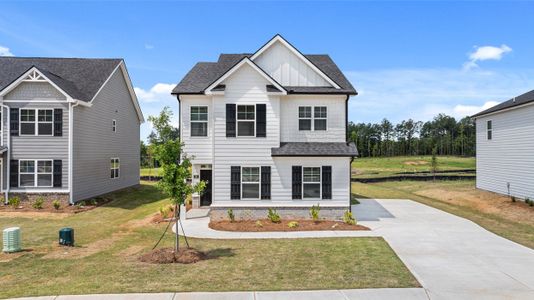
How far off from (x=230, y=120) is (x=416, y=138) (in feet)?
377

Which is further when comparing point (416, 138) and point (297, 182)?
point (416, 138)

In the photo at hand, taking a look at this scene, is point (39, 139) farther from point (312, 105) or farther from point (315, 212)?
point (315, 212)

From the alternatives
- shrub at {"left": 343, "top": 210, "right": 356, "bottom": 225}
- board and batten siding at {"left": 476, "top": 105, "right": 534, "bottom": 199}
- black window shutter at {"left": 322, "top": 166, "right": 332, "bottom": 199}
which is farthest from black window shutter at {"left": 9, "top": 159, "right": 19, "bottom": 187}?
board and batten siding at {"left": 476, "top": 105, "right": 534, "bottom": 199}

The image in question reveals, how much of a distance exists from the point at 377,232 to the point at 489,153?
17.6 metres

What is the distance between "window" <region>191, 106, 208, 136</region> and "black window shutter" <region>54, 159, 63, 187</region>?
10170mm

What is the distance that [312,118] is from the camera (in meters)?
17.8

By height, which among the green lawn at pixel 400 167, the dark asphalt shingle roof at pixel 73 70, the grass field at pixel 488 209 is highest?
the dark asphalt shingle roof at pixel 73 70

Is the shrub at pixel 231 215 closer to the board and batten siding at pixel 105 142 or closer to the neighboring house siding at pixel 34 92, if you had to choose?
the board and batten siding at pixel 105 142

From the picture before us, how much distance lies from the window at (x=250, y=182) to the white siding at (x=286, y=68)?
488 cm

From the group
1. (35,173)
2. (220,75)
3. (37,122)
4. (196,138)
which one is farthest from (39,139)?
(220,75)

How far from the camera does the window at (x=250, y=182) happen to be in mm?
17109

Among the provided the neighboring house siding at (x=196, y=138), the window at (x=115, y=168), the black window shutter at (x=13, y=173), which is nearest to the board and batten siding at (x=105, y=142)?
the window at (x=115, y=168)

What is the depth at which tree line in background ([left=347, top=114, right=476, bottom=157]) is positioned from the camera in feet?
348

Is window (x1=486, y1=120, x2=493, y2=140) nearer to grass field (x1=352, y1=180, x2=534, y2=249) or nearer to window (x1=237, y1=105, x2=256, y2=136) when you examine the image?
grass field (x1=352, y1=180, x2=534, y2=249)
